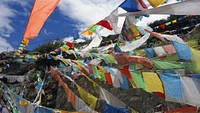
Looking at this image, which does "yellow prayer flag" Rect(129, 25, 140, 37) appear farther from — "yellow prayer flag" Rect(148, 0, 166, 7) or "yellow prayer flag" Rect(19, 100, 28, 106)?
"yellow prayer flag" Rect(19, 100, 28, 106)

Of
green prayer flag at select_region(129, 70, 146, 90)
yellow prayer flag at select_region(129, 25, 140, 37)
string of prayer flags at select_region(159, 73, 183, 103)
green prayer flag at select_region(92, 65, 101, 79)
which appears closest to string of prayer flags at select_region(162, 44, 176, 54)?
yellow prayer flag at select_region(129, 25, 140, 37)

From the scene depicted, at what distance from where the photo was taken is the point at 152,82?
283 inches

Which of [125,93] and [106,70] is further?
[125,93]

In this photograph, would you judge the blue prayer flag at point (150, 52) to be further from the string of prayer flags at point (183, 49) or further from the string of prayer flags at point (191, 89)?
the string of prayer flags at point (191, 89)

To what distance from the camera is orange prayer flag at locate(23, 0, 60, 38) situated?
468 centimetres

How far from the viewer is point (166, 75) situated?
6848mm

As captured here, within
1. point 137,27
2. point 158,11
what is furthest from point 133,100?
point 158,11

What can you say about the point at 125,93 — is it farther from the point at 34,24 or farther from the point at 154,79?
the point at 34,24

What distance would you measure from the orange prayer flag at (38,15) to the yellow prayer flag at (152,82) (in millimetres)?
3394

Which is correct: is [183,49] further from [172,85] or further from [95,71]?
[95,71]

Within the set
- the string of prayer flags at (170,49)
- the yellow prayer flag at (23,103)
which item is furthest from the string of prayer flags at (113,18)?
the yellow prayer flag at (23,103)

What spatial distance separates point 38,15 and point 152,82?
3662mm

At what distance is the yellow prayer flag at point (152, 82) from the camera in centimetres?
699

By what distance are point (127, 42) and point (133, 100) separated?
3838mm
